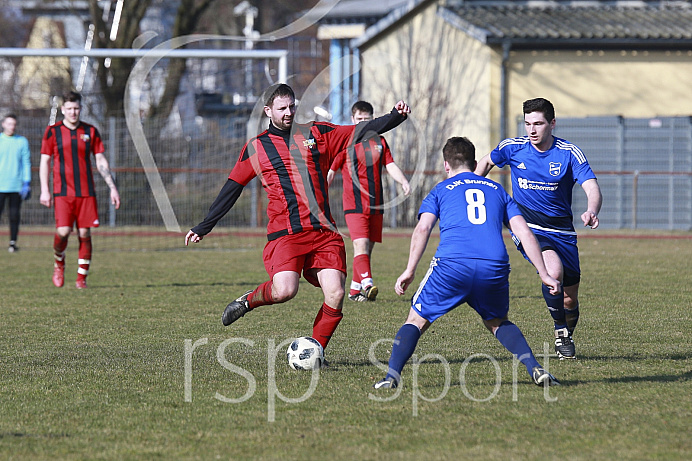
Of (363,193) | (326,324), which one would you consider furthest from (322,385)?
(363,193)

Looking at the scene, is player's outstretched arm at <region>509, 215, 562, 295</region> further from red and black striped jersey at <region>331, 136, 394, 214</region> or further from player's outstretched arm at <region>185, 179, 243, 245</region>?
red and black striped jersey at <region>331, 136, 394, 214</region>

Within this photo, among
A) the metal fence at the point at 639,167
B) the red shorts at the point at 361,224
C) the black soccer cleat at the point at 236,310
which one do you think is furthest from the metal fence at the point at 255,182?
the black soccer cleat at the point at 236,310

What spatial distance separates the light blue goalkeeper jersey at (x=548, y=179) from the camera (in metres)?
6.25

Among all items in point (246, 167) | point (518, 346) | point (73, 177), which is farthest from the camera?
point (73, 177)

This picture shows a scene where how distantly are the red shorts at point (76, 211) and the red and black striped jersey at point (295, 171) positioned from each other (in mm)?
4942

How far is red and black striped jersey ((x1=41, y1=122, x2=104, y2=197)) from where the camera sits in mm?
10500

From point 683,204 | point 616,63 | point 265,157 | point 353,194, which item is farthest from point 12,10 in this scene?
point 265,157

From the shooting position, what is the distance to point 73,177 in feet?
34.5

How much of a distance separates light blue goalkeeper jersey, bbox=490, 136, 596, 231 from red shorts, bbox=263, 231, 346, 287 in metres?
1.38

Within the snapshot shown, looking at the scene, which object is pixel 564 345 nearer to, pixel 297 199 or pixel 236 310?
pixel 297 199

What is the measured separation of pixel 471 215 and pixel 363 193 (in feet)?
14.8

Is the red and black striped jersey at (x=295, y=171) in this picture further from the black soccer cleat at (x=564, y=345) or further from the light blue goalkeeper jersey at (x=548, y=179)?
the black soccer cleat at (x=564, y=345)

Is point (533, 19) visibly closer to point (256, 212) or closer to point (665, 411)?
point (256, 212)

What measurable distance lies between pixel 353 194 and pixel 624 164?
15.2 metres
